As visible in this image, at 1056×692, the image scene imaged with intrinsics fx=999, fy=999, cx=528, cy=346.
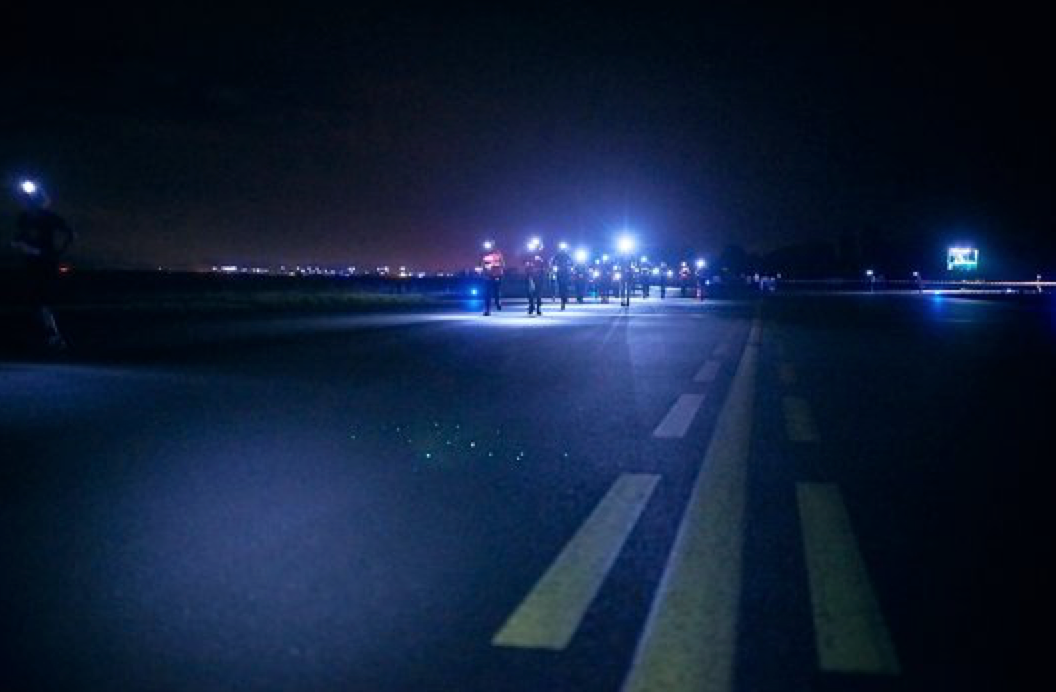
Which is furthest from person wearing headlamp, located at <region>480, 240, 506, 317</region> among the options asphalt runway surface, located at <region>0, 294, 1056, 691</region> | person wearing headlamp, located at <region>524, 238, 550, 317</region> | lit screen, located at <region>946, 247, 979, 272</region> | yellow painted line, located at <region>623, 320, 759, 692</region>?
lit screen, located at <region>946, 247, 979, 272</region>

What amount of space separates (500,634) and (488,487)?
257 centimetres

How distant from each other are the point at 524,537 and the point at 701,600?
1.22 metres

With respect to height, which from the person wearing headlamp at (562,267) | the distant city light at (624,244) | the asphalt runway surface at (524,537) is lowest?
the asphalt runway surface at (524,537)

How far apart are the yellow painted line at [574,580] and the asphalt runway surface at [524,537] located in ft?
0.06

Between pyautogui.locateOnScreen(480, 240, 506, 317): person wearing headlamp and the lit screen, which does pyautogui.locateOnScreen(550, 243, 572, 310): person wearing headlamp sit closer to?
pyautogui.locateOnScreen(480, 240, 506, 317): person wearing headlamp

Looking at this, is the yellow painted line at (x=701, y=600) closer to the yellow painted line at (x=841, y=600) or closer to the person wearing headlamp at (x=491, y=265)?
the yellow painted line at (x=841, y=600)

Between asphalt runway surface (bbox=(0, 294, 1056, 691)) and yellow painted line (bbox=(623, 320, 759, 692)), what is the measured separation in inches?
0.7

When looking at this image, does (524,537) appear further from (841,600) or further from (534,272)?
(534,272)

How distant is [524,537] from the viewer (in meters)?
5.05

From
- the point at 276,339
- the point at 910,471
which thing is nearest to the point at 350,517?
the point at 910,471

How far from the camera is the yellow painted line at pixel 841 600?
11.4ft

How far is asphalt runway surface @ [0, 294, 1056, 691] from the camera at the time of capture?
350cm

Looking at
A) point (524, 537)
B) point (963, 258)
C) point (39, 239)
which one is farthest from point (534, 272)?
point (963, 258)

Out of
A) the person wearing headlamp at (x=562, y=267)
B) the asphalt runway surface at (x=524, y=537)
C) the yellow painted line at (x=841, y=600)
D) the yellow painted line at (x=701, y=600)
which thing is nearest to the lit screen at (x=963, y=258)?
the person wearing headlamp at (x=562, y=267)
